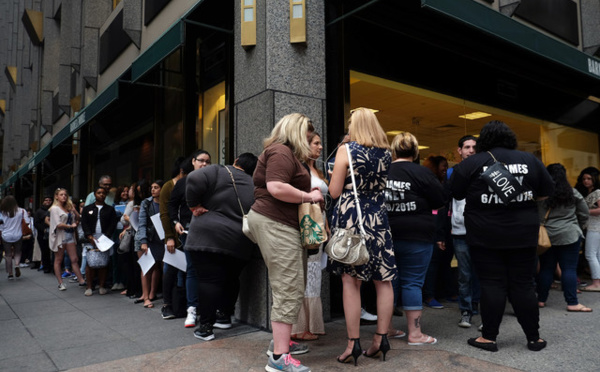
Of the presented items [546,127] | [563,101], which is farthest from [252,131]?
[563,101]

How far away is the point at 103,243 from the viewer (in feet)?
24.9

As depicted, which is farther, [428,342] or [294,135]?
[428,342]

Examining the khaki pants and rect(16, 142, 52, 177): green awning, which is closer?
the khaki pants

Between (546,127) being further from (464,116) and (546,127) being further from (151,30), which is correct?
(151,30)

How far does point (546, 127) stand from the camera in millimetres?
10594

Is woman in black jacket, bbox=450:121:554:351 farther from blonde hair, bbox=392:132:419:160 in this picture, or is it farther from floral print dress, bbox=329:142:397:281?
floral print dress, bbox=329:142:397:281

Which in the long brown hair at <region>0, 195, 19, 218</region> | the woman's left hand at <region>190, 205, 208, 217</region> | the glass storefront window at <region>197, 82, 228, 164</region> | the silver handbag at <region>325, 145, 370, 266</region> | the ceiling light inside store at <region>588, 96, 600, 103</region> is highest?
the ceiling light inside store at <region>588, 96, 600, 103</region>

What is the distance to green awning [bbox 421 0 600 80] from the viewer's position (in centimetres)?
510

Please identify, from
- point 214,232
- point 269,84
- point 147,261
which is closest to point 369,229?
point 214,232

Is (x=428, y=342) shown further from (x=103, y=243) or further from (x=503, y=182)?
(x=103, y=243)

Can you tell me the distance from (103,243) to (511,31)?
22.2 feet

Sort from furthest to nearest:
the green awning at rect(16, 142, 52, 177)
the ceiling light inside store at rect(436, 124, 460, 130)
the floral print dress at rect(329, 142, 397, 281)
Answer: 1. the green awning at rect(16, 142, 52, 177)
2. the ceiling light inside store at rect(436, 124, 460, 130)
3. the floral print dress at rect(329, 142, 397, 281)

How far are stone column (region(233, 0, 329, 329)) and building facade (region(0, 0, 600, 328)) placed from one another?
0.02 m

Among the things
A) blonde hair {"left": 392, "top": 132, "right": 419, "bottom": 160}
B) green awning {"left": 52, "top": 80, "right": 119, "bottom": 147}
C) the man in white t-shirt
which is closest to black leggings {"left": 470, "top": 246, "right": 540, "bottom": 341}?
the man in white t-shirt
